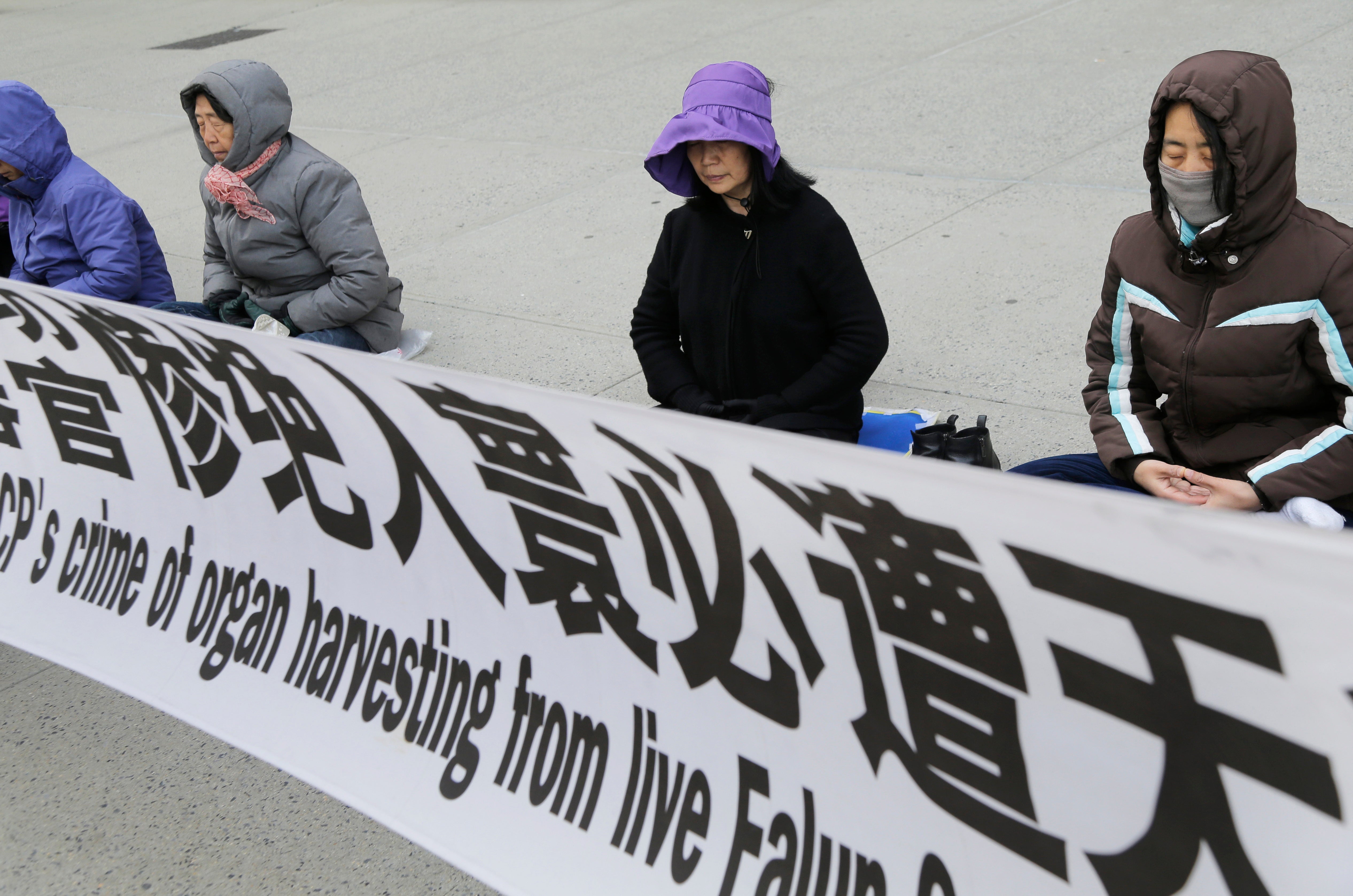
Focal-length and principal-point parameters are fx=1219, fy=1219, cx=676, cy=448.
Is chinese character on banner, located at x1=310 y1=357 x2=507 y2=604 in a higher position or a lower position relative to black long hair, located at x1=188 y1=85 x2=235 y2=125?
lower

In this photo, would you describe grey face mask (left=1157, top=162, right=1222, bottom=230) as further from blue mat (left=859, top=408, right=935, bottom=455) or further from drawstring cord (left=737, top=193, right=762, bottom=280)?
blue mat (left=859, top=408, right=935, bottom=455)

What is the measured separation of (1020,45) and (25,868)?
760cm

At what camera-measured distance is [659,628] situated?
6.65 feet

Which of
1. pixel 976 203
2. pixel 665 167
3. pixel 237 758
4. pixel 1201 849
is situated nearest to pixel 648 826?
pixel 1201 849

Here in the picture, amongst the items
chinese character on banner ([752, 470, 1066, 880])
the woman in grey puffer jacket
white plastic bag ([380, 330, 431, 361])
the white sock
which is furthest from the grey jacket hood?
the white sock

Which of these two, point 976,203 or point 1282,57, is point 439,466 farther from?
point 1282,57

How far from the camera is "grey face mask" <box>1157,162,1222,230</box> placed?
91.2 inches

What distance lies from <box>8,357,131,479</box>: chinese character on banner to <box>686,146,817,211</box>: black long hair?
1.55 meters

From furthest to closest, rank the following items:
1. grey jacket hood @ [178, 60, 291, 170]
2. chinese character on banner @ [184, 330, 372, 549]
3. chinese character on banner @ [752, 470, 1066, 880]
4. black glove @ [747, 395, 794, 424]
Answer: grey jacket hood @ [178, 60, 291, 170] → black glove @ [747, 395, 794, 424] → chinese character on banner @ [184, 330, 372, 549] → chinese character on banner @ [752, 470, 1066, 880]

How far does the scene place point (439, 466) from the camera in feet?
7.36

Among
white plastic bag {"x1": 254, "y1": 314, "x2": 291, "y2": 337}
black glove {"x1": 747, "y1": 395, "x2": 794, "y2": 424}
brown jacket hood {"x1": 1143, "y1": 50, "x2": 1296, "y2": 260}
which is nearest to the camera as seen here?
brown jacket hood {"x1": 1143, "y1": 50, "x2": 1296, "y2": 260}

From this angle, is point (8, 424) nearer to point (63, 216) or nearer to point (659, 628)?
point (63, 216)

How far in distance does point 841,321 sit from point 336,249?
2.04 m

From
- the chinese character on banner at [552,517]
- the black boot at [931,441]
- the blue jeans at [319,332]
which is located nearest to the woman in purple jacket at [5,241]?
the blue jeans at [319,332]
